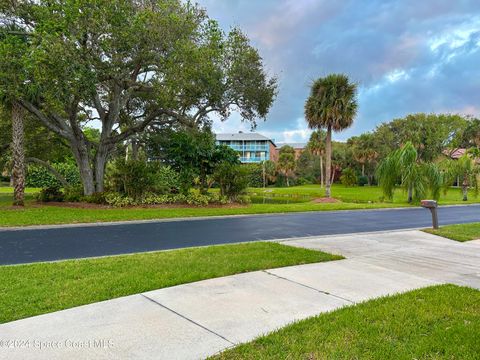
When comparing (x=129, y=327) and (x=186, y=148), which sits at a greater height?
(x=186, y=148)

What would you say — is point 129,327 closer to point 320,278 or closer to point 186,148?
point 320,278

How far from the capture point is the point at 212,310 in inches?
184

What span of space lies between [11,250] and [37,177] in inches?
1419

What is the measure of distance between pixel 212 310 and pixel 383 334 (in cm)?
194

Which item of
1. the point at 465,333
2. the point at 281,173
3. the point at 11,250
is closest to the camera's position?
the point at 465,333

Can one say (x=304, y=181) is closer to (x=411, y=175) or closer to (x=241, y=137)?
(x=241, y=137)

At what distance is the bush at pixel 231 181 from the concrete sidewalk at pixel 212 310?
14575 mm

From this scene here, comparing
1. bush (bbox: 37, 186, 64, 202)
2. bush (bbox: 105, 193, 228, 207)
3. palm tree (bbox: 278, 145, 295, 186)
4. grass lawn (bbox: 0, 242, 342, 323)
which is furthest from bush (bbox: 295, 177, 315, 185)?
grass lawn (bbox: 0, 242, 342, 323)

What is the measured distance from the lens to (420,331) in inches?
161

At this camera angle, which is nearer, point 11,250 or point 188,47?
point 11,250

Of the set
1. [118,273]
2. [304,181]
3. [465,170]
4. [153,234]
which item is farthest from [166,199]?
[304,181]

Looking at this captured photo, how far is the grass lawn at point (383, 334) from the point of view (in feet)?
11.7

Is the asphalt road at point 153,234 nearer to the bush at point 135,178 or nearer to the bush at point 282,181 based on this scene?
the bush at point 135,178

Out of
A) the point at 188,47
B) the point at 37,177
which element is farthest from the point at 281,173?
the point at 188,47
